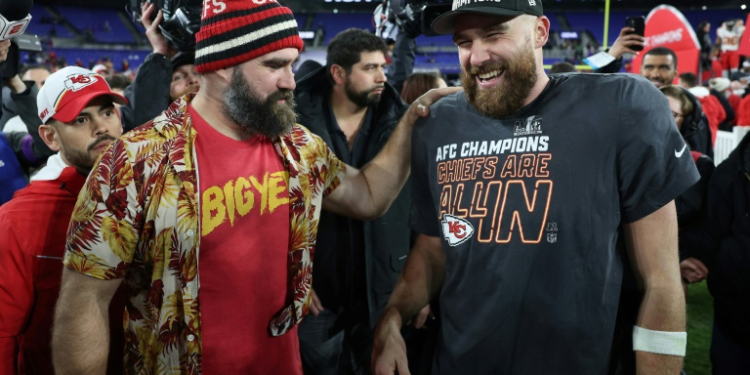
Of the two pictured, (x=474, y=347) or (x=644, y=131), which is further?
(x=474, y=347)

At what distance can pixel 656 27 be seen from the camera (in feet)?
29.4

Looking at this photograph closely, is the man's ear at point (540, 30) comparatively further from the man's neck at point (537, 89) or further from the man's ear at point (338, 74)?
the man's ear at point (338, 74)

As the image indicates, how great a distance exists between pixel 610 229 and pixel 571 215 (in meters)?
0.11

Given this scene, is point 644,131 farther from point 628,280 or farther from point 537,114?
point 628,280

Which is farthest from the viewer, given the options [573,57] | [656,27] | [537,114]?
[573,57]

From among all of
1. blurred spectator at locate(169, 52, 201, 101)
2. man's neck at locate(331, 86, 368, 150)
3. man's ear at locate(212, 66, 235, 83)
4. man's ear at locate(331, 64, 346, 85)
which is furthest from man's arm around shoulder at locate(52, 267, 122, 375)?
man's ear at locate(331, 64, 346, 85)

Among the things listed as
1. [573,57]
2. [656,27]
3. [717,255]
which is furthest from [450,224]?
[573,57]

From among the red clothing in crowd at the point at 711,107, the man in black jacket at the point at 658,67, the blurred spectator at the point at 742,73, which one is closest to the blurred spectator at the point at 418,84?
the man in black jacket at the point at 658,67

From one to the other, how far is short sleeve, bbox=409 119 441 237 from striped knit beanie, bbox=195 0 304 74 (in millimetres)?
538

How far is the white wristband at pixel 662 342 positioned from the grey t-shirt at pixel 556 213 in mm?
90

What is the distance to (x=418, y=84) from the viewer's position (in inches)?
168

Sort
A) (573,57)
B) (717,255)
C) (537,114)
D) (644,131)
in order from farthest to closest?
1. (573,57)
2. (717,255)
3. (537,114)
4. (644,131)

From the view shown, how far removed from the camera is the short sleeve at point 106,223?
1.72 m

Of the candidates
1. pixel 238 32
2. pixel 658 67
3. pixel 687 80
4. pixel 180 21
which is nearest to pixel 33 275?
pixel 238 32
